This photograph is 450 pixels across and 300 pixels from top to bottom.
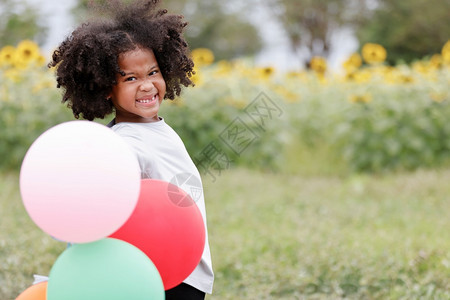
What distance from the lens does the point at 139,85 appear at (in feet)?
5.90

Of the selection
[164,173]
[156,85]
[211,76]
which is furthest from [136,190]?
[211,76]

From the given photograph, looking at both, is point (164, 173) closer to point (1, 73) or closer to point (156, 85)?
point (156, 85)

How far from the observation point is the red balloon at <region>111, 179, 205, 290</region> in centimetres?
159

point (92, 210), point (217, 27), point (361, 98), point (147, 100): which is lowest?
point (361, 98)

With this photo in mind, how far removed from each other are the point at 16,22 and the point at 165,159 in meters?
13.3

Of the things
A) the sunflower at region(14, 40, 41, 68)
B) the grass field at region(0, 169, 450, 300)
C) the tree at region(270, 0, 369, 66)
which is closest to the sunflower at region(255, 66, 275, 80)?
the grass field at region(0, 169, 450, 300)

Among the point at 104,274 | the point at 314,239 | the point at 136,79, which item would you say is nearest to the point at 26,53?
the point at 314,239

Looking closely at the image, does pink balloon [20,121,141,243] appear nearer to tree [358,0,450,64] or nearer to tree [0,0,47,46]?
tree [0,0,47,46]

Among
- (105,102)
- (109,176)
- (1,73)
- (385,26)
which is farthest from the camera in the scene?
(385,26)

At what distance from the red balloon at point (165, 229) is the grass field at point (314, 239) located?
183 cm

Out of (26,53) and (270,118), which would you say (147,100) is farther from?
(26,53)

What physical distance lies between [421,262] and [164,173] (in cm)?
233

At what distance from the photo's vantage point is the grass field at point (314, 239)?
3.42 m

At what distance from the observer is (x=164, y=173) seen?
177cm
